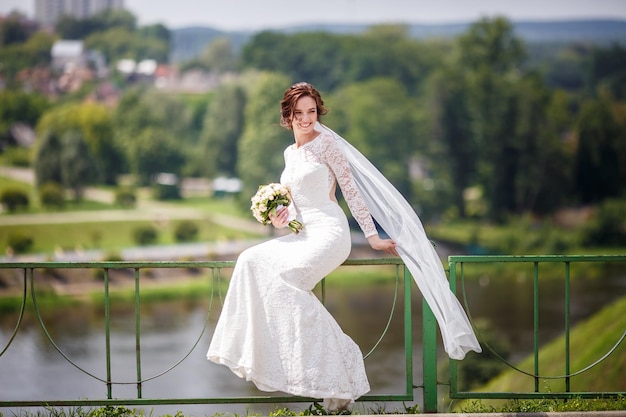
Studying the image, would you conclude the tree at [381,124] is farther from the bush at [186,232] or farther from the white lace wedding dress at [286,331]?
the white lace wedding dress at [286,331]

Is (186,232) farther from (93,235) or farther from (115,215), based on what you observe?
(93,235)

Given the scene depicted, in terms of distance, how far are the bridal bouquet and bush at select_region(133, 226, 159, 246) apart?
53554 mm

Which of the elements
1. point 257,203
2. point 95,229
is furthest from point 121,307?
point 257,203

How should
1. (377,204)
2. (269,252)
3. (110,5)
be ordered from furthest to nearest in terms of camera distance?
(110,5) < (377,204) < (269,252)

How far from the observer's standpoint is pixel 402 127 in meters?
63.1

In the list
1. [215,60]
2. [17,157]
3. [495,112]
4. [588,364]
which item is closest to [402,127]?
[495,112]

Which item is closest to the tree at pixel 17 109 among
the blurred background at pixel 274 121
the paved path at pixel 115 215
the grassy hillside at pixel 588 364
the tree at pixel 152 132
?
the blurred background at pixel 274 121

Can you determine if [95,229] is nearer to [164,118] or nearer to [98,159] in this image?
[98,159]

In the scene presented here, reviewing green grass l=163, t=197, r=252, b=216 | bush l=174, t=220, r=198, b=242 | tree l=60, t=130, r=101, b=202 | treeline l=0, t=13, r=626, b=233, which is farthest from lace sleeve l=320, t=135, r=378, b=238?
tree l=60, t=130, r=101, b=202

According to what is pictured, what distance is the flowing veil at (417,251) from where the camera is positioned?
5137 mm

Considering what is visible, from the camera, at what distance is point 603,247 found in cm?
5966

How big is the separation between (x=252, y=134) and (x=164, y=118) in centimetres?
758

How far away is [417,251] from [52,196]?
182 ft

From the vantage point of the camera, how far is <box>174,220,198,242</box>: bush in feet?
192
